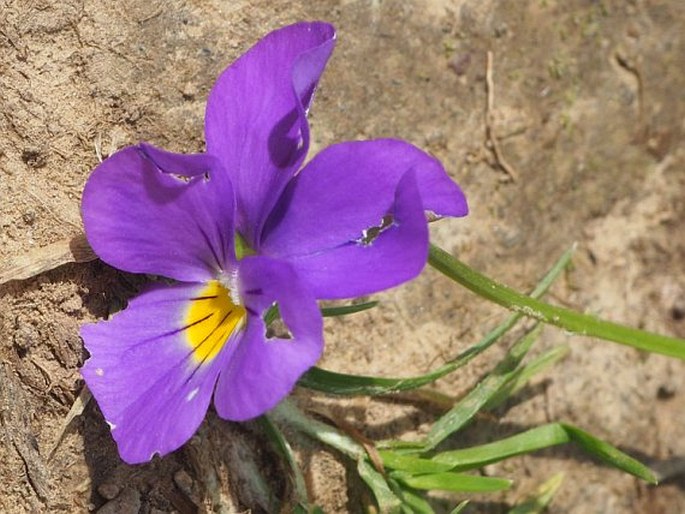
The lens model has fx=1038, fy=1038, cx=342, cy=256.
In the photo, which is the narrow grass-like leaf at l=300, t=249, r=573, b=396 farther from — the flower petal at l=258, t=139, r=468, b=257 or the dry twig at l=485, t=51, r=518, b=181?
the dry twig at l=485, t=51, r=518, b=181

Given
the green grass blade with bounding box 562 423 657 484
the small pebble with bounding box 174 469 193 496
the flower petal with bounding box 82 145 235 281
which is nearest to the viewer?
the flower petal with bounding box 82 145 235 281

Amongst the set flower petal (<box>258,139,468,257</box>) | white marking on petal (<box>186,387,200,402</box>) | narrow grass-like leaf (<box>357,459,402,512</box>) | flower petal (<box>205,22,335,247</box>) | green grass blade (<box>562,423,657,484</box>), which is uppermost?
flower petal (<box>205,22,335,247</box>)

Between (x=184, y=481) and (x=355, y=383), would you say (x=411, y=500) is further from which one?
(x=184, y=481)

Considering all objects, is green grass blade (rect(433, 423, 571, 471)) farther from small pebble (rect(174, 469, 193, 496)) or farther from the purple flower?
the purple flower

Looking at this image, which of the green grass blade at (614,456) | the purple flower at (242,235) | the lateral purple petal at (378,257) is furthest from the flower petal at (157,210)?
the green grass blade at (614,456)

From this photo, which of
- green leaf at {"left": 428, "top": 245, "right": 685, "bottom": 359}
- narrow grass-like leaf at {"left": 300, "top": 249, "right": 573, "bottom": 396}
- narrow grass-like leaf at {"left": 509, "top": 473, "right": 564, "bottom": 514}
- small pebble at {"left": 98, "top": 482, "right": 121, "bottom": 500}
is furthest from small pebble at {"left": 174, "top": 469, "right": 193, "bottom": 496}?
narrow grass-like leaf at {"left": 509, "top": 473, "right": 564, "bottom": 514}

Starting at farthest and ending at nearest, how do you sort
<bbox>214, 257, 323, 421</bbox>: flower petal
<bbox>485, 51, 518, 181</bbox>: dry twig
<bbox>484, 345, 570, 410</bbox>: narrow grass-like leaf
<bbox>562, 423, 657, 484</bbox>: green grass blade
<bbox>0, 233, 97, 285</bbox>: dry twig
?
<bbox>485, 51, 518, 181</bbox>: dry twig → <bbox>484, 345, 570, 410</bbox>: narrow grass-like leaf → <bbox>562, 423, 657, 484</bbox>: green grass blade → <bbox>0, 233, 97, 285</bbox>: dry twig → <bbox>214, 257, 323, 421</bbox>: flower petal

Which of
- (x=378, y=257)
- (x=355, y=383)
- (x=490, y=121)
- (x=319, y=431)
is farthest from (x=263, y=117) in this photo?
(x=490, y=121)

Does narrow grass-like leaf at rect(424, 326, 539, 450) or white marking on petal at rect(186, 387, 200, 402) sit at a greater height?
white marking on petal at rect(186, 387, 200, 402)

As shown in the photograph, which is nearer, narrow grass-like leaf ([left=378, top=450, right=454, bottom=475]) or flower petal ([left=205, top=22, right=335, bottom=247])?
flower petal ([left=205, top=22, right=335, bottom=247])
